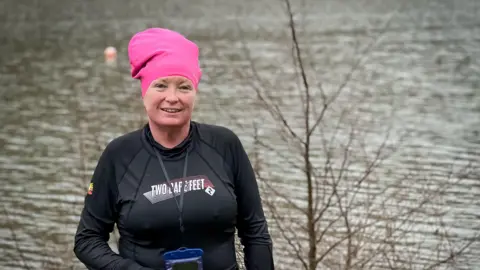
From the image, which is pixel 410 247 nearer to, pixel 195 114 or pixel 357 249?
pixel 357 249

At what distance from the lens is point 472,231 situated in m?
5.77

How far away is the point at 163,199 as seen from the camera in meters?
1.97

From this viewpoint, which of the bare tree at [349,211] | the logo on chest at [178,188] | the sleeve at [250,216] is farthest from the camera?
the bare tree at [349,211]

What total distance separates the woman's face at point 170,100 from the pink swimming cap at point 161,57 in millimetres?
20

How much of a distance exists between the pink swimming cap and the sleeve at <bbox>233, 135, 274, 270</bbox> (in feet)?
0.86

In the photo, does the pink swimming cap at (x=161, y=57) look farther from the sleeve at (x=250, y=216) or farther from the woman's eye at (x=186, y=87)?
the sleeve at (x=250, y=216)

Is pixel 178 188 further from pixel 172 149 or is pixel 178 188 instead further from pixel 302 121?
pixel 302 121

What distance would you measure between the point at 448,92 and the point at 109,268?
40.7ft

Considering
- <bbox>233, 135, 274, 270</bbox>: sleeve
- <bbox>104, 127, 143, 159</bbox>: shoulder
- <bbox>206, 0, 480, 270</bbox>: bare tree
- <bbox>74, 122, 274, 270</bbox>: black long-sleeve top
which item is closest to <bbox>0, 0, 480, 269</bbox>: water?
<bbox>206, 0, 480, 270</bbox>: bare tree

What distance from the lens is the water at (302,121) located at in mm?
5453

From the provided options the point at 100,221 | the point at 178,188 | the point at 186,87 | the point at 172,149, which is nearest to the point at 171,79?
the point at 186,87

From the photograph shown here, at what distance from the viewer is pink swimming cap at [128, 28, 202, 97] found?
2.02 m

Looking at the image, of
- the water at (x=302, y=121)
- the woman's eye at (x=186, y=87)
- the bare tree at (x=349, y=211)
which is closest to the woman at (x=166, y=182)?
the woman's eye at (x=186, y=87)

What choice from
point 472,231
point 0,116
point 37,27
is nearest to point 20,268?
point 472,231
